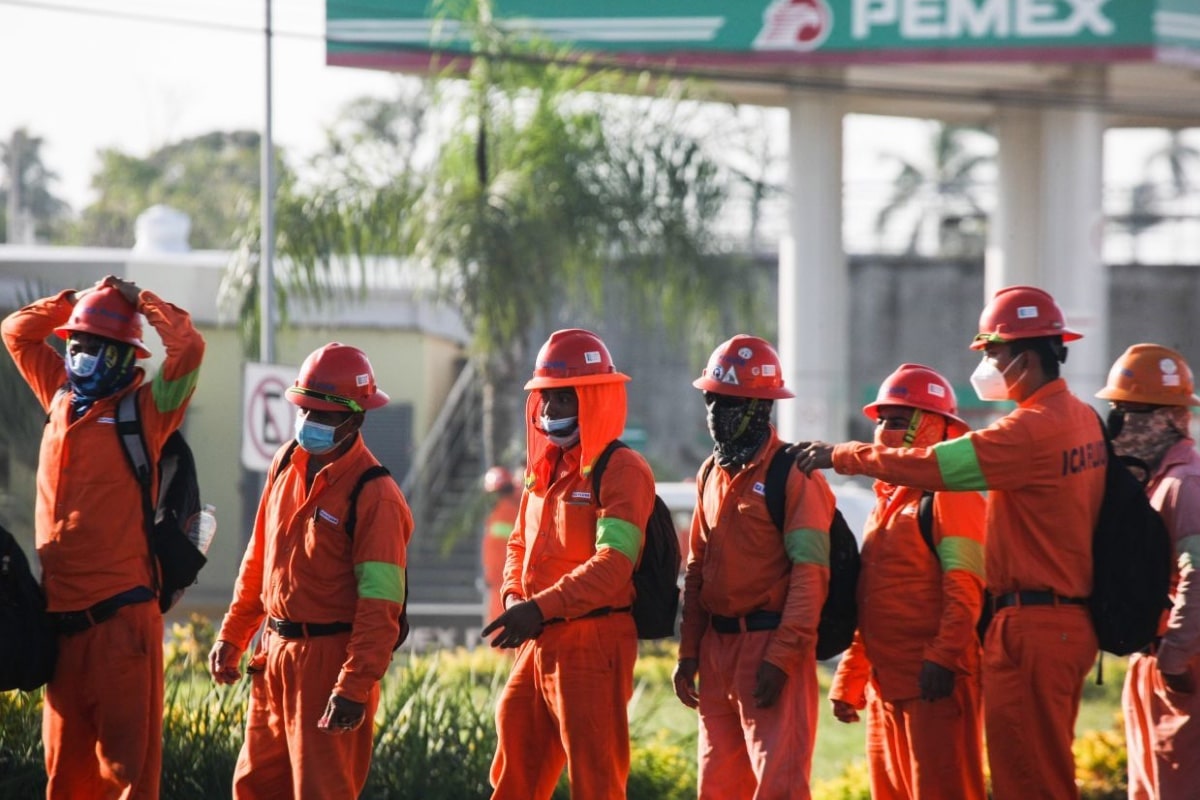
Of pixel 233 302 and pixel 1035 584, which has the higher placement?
pixel 233 302

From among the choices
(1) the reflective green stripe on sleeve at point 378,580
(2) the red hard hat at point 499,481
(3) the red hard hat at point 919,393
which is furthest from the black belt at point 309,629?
(2) the red hard hat at point 499,481

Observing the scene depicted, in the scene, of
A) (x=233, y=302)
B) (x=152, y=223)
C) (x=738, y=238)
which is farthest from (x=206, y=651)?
(x=152, y=223)

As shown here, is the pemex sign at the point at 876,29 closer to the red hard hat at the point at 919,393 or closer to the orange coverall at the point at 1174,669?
the red hard hat at the point at 919,393

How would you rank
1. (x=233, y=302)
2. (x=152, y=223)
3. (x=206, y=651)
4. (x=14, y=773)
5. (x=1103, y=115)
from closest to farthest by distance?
(x=14, y=773)
(x=206, y=651)
(x=233, y=302)
(x=1103, y=115)
(x=152, y=223)

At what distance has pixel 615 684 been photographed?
672 centimetres

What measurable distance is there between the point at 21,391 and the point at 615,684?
6.59 metres

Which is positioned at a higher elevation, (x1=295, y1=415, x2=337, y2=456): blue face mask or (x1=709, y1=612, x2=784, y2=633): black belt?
(x1=295, y1=415, x2=337, y2=456): blue face mask

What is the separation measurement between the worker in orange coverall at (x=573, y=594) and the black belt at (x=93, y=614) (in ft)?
4.69

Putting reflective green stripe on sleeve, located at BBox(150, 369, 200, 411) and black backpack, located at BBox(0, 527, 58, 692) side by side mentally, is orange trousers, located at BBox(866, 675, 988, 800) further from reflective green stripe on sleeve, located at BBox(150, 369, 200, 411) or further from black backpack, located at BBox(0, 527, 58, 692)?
black backpack, located at BBox(0, 527, 58, 692)

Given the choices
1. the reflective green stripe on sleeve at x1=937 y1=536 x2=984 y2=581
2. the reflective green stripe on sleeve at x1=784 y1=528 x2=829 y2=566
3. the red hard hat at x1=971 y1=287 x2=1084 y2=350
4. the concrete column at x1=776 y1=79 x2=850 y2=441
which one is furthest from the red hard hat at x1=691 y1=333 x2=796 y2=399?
the concrete column at x1=776 y1=79 x2=850 y2=441

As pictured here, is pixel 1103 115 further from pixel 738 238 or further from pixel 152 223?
pixel 152 223

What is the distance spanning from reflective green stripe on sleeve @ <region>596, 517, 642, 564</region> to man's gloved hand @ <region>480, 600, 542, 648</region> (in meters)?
0.37

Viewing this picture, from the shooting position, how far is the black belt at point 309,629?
655cm

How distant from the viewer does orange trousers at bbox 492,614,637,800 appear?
663cm
